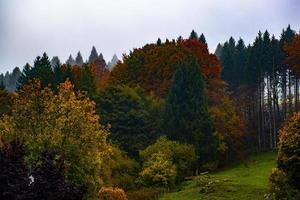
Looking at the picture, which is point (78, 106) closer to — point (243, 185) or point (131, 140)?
point (243, 185)

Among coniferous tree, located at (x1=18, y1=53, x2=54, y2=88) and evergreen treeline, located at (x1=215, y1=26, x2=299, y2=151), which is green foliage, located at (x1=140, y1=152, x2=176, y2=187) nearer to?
coniferous tree, located at (x1=18, y1=53, x2=54, y2=88)

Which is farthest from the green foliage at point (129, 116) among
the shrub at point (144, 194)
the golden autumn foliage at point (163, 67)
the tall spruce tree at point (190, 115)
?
the shrub at point (144, 194)

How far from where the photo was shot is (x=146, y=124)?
70.9m

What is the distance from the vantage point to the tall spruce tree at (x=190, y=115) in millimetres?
67375

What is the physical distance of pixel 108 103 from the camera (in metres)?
70.4

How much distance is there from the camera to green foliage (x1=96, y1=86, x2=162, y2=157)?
223ft

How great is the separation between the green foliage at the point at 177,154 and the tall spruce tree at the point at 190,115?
3.34 metres

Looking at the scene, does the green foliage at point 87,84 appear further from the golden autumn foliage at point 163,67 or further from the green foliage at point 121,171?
the green foliage at point 121,171

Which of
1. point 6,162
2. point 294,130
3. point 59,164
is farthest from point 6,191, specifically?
point 294,130

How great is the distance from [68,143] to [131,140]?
2849 centimetres

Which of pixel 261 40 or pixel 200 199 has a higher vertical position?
pixel 261 40

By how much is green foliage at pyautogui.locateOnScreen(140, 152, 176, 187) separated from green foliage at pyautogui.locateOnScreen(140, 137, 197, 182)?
1617 millimetres

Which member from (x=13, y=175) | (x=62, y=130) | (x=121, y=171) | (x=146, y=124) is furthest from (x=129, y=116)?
(x=13, y=175)

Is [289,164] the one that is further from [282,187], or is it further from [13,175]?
[13,175]
